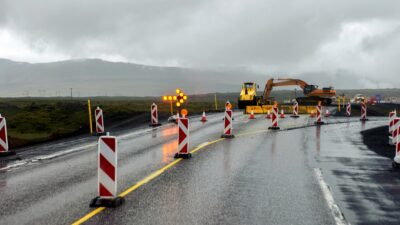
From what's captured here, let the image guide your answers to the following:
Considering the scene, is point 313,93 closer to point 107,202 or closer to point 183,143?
point 183,143

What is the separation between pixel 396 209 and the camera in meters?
7.33

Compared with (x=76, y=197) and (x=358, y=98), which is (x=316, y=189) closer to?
(x=76, y=197)

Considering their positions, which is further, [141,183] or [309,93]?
[309,93]

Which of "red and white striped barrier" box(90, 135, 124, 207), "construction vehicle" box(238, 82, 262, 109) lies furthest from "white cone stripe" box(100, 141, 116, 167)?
"construction vehicle" box(238, 82, 262, 109)

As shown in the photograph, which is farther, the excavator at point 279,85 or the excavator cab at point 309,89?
the excavator cab at point 309,89

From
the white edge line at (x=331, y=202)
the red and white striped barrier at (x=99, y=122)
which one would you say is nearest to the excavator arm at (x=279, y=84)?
the red and white striped barrier at (x=99, y=122)

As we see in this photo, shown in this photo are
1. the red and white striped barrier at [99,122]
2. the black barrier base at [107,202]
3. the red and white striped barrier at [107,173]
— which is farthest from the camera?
the red and white striped barrier at [99,122]

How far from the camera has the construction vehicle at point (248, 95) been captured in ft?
139

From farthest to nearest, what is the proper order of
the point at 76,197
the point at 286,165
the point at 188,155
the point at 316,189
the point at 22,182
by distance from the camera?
1. the point at 188,155
2. the point at 286,165
3. the point at 22,182
4. the point at 316,189
5. the point at 76,197

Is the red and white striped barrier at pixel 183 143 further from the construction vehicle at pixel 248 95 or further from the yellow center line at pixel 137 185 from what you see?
the construction vehicle at pixel 248 95

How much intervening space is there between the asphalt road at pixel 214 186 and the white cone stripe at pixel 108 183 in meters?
0.35

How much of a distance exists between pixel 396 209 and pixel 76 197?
18.7ft

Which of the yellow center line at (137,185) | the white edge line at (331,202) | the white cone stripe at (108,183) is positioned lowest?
the white edge line at (331,202)

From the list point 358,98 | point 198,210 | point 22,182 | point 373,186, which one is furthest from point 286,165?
point 358,98
